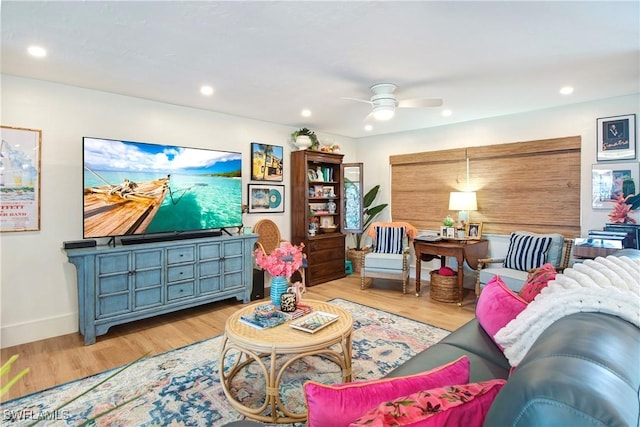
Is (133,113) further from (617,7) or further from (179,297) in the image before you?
(617,7)

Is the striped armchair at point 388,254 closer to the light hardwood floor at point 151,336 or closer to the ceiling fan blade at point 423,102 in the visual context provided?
the light hardwood floor at point 151,336

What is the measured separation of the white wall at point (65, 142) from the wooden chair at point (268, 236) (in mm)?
1250

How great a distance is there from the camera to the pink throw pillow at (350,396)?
0.88 metres

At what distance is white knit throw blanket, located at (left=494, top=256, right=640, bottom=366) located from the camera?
0.93 metres

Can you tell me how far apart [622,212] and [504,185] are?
4.28 ft

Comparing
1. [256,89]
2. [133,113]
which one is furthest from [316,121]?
[133,113]

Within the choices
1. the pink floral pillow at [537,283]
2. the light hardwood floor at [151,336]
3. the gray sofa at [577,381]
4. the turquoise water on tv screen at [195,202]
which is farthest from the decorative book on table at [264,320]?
the turquoise water on tv screen at [195,202]

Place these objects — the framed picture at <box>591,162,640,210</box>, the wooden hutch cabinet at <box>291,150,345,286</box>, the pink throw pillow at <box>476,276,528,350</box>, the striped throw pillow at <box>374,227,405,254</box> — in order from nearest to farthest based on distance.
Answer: the pink throw pillow at <box>476,276,528,350</box> < the framed picture at <box>591,162,640,210</box> < the striped throw pillow at <box>374,227,405,254</box> < the wooden hutch cabinet at <box>291,150,345,286</box>

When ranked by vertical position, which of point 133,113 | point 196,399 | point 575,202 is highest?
point 133,113

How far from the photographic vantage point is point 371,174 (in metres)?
6.12

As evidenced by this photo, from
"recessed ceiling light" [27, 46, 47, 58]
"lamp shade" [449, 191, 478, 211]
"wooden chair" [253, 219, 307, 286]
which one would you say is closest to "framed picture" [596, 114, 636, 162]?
"lamp shade" [449, 191, 478, 211]

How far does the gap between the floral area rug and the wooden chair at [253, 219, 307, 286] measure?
5.78ft

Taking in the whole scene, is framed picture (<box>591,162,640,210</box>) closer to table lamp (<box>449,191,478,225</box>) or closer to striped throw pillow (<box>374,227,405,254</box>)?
table lamp (<box>449,191,478,225</box>)

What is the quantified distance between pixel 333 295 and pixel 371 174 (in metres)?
2.52
